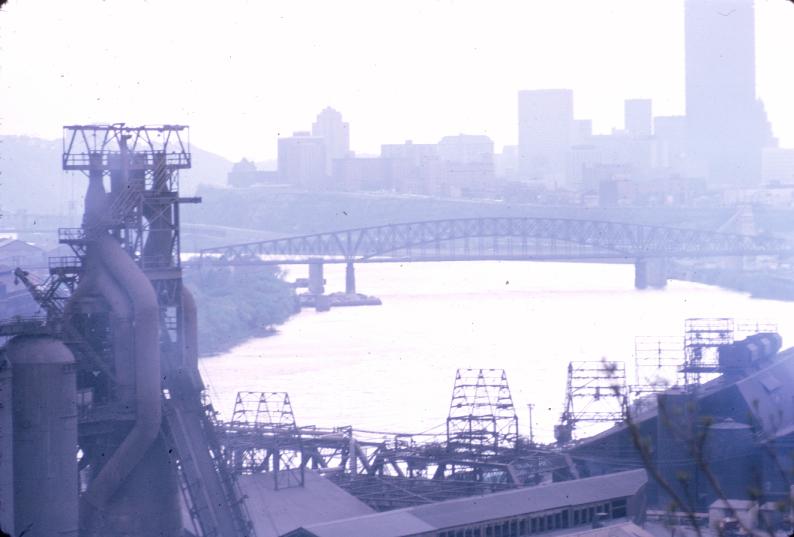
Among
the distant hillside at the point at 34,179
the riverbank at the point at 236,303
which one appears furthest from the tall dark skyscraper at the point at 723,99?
the distant hillside at the point at 34,179

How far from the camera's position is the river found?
793cm

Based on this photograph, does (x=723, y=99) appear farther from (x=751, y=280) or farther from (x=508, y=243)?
(x=751, y=280)

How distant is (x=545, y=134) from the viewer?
25.6 metres

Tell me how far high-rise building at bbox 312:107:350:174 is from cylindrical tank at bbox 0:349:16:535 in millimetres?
14464

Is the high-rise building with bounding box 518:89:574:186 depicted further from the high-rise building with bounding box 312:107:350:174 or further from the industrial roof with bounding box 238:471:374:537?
the industrial roof with bounding box 238:471:374:537

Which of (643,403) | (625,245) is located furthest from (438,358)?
(625,245)

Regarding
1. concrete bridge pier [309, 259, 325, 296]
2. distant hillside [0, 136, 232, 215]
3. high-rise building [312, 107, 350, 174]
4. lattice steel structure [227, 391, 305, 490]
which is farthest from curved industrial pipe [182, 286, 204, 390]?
high-rise building [312, 107, 350, 174]

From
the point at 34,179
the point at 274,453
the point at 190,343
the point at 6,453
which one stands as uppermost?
the point at 34,179

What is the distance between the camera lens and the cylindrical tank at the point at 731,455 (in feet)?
18.7

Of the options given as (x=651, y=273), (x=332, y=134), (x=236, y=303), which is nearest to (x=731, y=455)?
(x=236, y=303)

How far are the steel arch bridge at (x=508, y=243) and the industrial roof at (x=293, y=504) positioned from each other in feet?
34.7

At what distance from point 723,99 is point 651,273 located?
19.9 ft

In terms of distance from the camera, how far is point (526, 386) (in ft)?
27.7

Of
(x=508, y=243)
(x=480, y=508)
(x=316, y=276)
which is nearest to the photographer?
(x=480, y=508)
